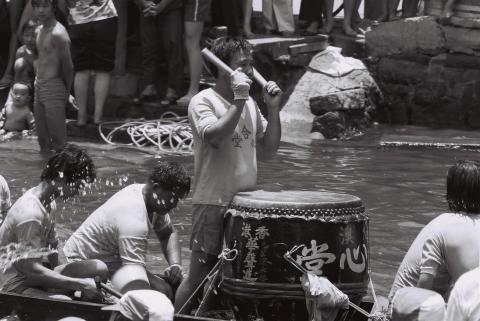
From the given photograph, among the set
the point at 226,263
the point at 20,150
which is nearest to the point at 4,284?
the point at 226,263

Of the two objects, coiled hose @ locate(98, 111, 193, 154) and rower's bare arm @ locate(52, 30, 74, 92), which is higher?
rower's bare arm @ locate(52, 30, 74, 92)

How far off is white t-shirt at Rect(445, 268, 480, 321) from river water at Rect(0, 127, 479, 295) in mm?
2862

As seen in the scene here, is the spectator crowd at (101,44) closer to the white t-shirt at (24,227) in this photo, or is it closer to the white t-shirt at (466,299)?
the white t-shirt at (24,227)

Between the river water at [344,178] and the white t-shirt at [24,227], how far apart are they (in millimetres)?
2131

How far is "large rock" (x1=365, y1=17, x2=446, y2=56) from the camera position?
15008mm

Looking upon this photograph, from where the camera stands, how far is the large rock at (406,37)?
49.2ft

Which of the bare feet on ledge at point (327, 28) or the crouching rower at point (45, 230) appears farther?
the bare feet on ledge at point (327, 28)

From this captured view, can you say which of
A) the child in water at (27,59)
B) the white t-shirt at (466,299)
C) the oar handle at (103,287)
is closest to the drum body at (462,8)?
the child in water at (27,59)

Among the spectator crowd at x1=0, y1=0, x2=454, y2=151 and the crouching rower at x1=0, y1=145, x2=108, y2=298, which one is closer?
the crouching rower at x1=0, y1=145, x2=108, y2=298

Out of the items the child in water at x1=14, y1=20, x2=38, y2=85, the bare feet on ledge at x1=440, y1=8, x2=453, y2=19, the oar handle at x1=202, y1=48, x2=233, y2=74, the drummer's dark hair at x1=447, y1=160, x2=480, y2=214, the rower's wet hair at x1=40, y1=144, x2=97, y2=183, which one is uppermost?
the oar handle at x1=202, y1=48, x2=233, y2=74

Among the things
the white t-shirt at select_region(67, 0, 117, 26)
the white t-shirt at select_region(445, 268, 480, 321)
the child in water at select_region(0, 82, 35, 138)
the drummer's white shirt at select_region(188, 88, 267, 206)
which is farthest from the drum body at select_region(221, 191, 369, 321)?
the child in water at select_region(0, 82, 35, 138)

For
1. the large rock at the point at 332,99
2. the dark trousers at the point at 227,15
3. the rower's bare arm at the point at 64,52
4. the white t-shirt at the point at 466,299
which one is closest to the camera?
the white t-shirt at the point at 466,299

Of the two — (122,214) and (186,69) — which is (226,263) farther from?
(186,69)

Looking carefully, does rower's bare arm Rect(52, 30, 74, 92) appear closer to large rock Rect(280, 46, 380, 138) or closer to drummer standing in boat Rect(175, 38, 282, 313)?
large rock Rect(280, 46, 380, 138)
